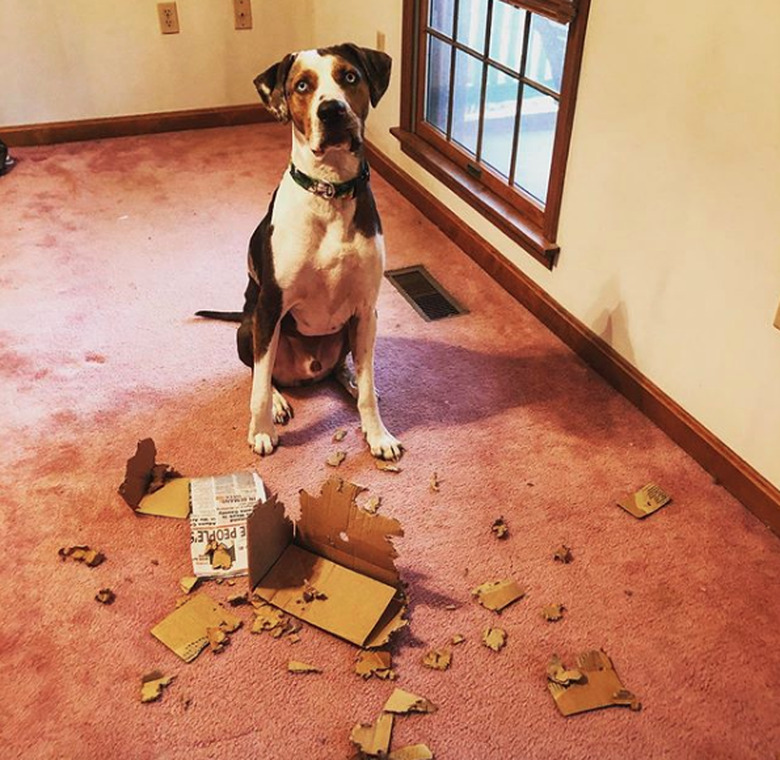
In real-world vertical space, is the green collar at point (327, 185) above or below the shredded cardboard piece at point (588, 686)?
above

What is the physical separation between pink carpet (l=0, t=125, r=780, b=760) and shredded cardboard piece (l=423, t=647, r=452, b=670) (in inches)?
0.5

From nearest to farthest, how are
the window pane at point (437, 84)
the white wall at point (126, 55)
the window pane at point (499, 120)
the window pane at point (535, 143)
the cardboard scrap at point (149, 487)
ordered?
the cardboard scrap at point (149, 487), the window pane at point (535, 143), the window pane at point (499, 120), the window pane at point (437, 84), the white wall at point (126, 55)

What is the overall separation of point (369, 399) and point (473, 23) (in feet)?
4.66

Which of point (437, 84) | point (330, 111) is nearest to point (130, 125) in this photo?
point (437, 84)

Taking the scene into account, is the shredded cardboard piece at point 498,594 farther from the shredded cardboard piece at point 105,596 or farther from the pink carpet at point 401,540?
the shredded cardboard piece at point 105,596

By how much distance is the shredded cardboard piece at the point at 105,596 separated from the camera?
1621mm

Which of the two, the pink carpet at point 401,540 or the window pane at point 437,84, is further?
the window pane at point 437,84

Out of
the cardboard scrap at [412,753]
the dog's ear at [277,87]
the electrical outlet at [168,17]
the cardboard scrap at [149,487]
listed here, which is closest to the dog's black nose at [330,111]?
the dog's ear at [277,87]

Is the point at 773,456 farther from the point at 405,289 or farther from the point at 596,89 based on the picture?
the point at 405,289

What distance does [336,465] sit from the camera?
1.96 metres

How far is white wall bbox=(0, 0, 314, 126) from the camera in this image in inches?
135

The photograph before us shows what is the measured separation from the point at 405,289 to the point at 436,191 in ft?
1.79

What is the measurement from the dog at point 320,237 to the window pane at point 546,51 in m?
0.75

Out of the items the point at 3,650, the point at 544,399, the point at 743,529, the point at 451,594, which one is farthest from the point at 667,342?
the point at 3,650
